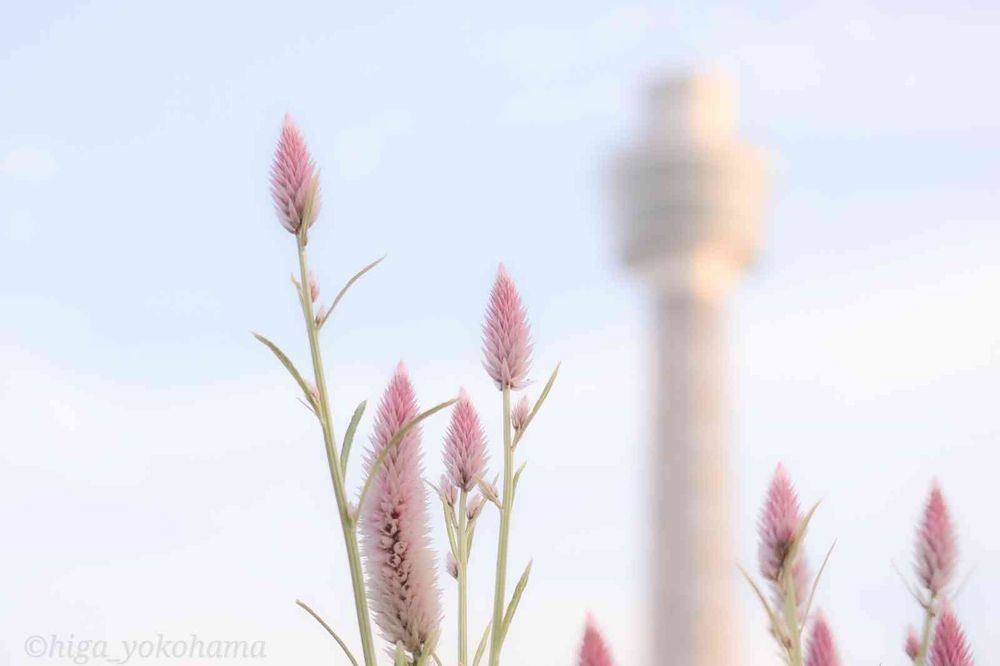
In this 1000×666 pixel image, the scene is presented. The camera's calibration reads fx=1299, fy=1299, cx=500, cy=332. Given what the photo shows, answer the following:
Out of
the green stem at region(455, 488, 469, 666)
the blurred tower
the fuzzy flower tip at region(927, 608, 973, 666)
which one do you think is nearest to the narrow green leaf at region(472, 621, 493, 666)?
the green stem at region(455, 488, 469, 666)

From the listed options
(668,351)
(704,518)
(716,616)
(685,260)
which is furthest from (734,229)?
(716,616)

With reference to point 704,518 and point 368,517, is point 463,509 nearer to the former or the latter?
point 368,517

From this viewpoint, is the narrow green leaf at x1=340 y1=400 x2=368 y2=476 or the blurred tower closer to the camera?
the narrow green leaf at x1=340 y1=400 x2=368 y2=476

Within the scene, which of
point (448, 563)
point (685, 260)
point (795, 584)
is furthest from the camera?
point (685, 260)

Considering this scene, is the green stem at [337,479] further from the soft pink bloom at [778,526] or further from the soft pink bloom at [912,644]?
the soft pink bloom at [912,644]

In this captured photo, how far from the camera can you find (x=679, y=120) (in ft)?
129

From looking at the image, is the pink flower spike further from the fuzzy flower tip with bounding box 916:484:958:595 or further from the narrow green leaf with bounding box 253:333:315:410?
the narrow green leaf with bounding box 253:333:315:410

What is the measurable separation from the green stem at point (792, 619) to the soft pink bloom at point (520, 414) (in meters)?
0.39

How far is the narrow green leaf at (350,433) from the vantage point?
1.57 m

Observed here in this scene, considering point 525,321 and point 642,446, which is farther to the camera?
point 642,446

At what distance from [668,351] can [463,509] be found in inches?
1384

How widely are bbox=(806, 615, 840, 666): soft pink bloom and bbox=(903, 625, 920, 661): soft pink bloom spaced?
1.29 ft

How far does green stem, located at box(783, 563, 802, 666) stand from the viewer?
1.64m

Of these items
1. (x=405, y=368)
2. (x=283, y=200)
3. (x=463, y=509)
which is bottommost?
(x=463, y=509)
